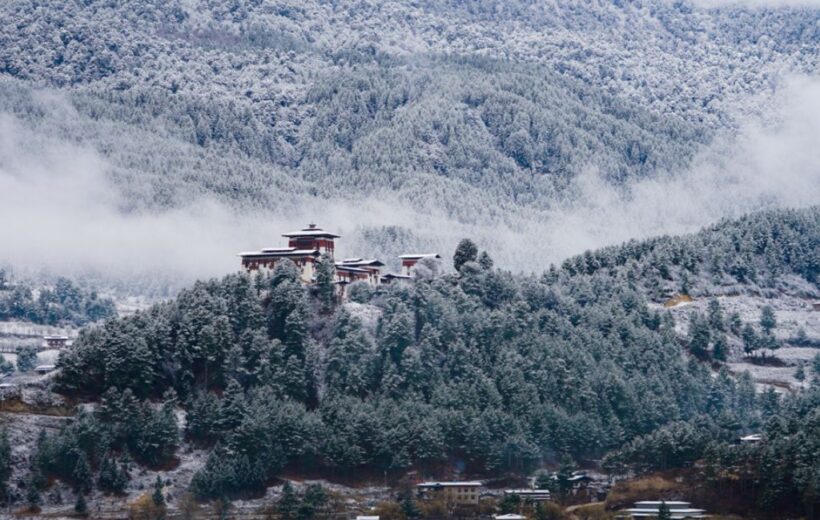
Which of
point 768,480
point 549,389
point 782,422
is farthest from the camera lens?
point 549,389

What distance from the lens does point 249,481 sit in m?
177

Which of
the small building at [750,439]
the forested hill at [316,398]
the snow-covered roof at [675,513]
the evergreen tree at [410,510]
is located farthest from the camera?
the small building at [750,439]

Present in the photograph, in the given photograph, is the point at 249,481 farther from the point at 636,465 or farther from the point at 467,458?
the point at 636,465

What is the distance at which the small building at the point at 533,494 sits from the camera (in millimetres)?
177500

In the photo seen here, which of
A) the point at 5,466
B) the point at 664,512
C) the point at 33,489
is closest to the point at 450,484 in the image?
the point at 664,512

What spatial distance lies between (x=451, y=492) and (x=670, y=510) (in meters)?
18.1

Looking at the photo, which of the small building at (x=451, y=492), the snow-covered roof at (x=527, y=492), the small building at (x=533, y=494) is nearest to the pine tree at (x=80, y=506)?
the small building at (x=451, y=492)

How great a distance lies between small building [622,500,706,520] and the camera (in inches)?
Result: 6732

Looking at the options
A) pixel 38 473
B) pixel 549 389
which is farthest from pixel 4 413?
pixel 549 389

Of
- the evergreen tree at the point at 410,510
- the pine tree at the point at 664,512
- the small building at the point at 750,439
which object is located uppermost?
the small building at the point at 750,439

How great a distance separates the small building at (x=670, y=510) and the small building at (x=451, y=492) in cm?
1263

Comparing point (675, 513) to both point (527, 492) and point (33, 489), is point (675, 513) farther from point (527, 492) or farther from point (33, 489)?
point (33, 489)

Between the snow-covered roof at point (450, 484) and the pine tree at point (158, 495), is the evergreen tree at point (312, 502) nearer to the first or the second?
the snow-covered roof at point (450, 484)

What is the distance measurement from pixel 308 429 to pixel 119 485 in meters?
17.1
